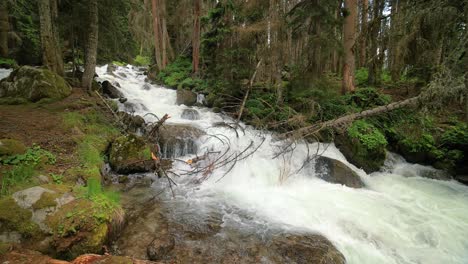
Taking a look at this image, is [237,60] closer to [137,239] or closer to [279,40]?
[279,40]

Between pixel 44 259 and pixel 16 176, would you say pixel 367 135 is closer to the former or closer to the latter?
pixel 44 259

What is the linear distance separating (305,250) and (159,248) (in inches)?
96.5

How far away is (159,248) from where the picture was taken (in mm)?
4129

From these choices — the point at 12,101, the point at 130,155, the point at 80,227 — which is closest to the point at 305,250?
the point at 80,227

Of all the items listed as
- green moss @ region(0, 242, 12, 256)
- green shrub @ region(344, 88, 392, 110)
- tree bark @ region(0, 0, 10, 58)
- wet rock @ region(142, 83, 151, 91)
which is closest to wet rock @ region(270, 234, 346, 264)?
green moss @ region(0, 242, 12, 256)

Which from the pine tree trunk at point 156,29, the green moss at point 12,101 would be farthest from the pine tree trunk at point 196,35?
the green moss at point 12,101

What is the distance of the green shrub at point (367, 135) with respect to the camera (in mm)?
8906

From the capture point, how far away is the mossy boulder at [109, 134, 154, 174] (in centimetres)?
712

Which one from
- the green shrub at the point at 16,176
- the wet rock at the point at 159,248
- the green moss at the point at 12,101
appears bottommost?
the wet rock at the point at 159,248

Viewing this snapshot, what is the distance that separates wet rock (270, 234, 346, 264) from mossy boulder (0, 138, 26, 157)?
17.2 ft

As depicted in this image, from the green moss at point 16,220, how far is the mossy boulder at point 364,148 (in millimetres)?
8862

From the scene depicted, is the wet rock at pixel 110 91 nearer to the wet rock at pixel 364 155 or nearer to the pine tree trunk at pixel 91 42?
the pine tree trunk at pixel 91 42

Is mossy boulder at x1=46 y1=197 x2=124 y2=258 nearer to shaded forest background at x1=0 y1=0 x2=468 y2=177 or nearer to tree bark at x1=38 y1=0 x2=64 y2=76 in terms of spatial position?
shaded forest background at x1=0 y1=0 x2=468 y2=177

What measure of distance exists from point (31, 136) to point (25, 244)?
382cm
